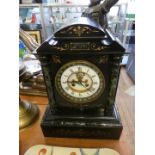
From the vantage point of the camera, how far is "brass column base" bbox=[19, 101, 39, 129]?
64 cm

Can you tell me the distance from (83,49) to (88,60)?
5cm

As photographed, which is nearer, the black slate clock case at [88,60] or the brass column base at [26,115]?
the black slate clock case at [88,60]

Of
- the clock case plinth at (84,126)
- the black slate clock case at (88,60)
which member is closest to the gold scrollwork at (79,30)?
the black slate clock case at (88,60)

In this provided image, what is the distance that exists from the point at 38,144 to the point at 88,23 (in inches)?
15.4

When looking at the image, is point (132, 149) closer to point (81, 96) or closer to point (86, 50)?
point (81, 96)

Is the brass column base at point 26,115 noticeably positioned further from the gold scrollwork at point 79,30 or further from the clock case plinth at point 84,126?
the gold scrollwork at point 79,30

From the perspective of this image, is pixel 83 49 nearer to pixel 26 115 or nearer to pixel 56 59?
pixel 56 59

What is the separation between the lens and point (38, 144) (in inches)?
22.8

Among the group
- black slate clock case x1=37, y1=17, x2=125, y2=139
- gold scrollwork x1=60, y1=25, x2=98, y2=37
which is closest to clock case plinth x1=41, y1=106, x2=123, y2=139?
black slate clock case x1=37, y1=17, x2=125, y2=139

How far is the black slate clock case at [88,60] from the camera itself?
477 mm

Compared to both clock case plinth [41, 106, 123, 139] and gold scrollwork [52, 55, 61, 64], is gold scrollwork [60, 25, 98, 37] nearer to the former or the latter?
gold scrollwork [52, 55, 61, 64]

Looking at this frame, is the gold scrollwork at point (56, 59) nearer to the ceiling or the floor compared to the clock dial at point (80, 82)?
nearer to the ceiling

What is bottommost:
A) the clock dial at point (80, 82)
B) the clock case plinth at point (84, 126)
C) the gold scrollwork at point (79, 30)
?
the clock case plinth at point (84, 126)
